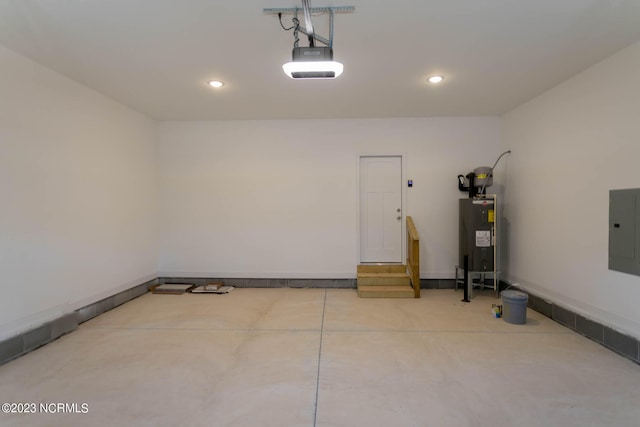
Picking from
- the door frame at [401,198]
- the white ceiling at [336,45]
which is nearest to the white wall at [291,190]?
the door frame at [401,198]

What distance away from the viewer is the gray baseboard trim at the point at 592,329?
2.73 meters

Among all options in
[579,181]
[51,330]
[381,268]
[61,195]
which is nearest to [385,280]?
[381,268]

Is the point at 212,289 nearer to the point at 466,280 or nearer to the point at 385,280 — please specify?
the point at 385,280

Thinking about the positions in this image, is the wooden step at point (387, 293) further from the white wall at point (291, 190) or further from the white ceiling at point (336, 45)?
the white ceiling at point (336, 45)

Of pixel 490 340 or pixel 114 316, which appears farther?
pixel 114 316

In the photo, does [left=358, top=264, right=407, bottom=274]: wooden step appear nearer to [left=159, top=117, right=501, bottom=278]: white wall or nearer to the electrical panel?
[left=159, top=117, right=501, bottom=278]: white wall

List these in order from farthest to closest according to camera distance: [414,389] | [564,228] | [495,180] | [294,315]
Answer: [495,180]
[294,315]
[564,228]
[414,389]

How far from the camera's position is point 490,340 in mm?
3098

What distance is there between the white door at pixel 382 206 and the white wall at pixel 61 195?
3788 mm

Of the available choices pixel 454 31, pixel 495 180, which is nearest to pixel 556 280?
pixel 495 180

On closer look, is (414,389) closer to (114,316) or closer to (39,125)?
(114,316)

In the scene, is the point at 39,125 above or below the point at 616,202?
above

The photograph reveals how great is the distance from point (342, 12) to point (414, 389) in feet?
9.92

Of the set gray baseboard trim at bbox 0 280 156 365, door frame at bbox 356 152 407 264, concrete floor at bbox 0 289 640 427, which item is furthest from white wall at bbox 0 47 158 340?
door frame at bbox 356 152 407 264
